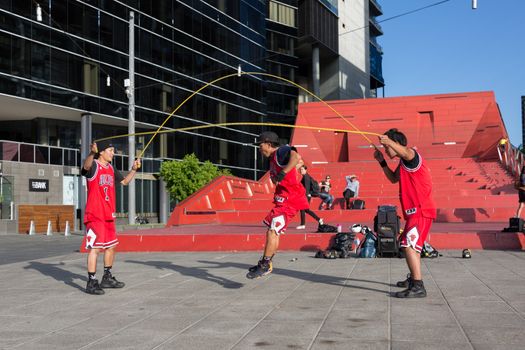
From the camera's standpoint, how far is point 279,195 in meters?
7.40

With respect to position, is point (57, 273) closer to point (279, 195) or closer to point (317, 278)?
point (317, 278)

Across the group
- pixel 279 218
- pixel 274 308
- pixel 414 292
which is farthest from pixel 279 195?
pixel 414 292

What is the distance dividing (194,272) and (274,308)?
3.50 meters

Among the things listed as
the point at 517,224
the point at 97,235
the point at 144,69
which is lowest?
the point at 517,224

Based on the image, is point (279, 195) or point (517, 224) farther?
point (517, 224)

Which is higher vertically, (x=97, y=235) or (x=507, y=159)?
(x=507, y=159)

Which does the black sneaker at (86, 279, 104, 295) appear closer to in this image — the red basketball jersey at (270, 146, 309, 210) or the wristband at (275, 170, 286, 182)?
the red basketball jersey at (270, 146, 309, 210)

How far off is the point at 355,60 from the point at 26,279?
69360mm

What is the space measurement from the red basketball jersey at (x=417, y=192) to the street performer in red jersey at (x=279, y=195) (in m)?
1.29

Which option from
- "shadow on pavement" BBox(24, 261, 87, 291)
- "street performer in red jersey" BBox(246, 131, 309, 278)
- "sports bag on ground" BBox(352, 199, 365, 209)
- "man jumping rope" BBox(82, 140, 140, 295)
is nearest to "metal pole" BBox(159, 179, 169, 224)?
"sports bag on ground" BBox(352, 199, 365, 209)

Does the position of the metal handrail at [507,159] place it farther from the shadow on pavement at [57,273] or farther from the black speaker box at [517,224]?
the shadow on pavement at [57,273]

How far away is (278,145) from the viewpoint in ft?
24.7

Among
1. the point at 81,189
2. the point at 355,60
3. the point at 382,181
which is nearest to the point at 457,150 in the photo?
the point at 382,181

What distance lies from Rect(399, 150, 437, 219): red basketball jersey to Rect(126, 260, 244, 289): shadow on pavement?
244 centimetres
